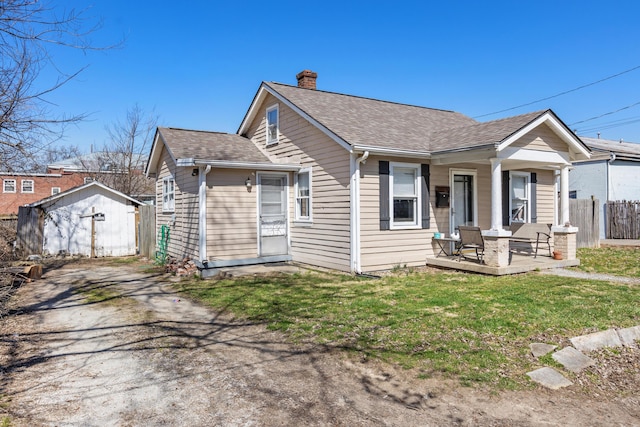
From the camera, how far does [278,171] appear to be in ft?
41.3

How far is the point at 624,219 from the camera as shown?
20125 millimetres

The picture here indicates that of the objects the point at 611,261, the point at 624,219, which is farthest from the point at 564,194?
the point at 624,219

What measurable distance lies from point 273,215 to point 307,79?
574 centimetres

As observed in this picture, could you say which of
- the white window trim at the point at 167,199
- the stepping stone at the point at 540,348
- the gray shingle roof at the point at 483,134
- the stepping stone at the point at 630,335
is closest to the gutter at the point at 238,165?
the white window trim at the point at 167,199

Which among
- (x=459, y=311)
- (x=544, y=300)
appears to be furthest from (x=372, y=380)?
(x=544, y=300)

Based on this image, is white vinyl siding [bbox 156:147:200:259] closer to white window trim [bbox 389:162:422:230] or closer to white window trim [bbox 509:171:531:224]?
white window trim [bbox 389:162:422:230]

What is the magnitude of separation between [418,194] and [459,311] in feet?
16.4

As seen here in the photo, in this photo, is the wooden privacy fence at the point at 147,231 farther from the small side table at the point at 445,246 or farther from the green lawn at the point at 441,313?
the small side table at the point at 445,246

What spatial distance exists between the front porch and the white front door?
1460 millimetres

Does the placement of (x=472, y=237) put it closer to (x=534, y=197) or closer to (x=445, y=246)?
(x=445, y=246)

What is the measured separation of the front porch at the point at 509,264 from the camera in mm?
9906

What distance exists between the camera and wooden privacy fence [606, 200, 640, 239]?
65.8ft

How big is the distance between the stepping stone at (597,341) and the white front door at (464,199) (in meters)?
6.74

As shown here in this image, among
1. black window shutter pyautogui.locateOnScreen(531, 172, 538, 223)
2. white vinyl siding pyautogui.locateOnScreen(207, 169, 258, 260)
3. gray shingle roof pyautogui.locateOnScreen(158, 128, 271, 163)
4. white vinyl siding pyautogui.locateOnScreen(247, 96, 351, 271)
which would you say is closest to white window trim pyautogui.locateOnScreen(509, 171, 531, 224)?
black window shutter pyautogui.locateOnScreen(531, 172, 538, 223)
